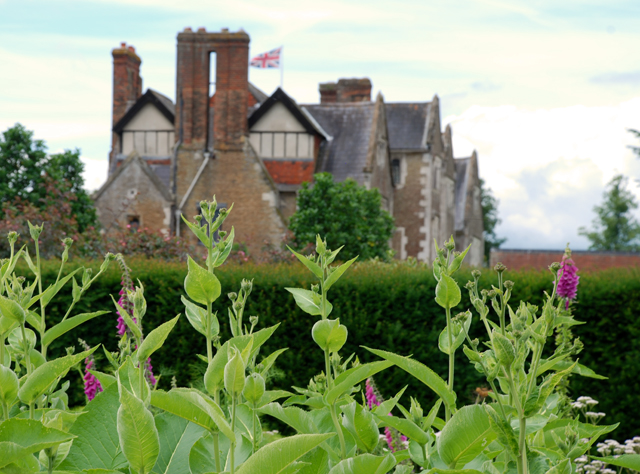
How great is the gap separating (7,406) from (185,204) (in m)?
26.7

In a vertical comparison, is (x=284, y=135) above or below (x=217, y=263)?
above

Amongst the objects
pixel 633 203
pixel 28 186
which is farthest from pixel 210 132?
pixel 633 203

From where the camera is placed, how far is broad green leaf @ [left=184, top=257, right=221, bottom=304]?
50.5 inches

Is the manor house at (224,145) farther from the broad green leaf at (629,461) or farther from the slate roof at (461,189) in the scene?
the broad green leaf at (629,461)

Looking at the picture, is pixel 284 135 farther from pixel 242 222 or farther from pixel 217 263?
pixel 217 263

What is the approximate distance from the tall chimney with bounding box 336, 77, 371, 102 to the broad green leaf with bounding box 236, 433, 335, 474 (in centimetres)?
3459

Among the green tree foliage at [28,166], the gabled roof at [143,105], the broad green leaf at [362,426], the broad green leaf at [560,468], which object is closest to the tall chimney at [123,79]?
the gabled roof at [143,105]

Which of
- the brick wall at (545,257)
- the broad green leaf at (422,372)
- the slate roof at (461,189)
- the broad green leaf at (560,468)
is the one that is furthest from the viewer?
the slate roof at (461,189)

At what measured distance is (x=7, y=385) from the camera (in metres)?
1.18

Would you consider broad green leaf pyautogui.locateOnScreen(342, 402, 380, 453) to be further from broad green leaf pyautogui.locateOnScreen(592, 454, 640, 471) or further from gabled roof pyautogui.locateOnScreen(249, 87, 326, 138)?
gabled roof pyautogui.locateOnScreen(249, 87, 326, 138)

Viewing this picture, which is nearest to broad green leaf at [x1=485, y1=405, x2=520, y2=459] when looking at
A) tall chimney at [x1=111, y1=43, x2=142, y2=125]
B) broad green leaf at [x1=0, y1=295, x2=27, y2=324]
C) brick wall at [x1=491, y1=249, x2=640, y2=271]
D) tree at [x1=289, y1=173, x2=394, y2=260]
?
broad green leaf at [x1=0, y1=295, x2=27, y2=324]

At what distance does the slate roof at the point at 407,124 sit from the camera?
115ft

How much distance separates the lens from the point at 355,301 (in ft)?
27.7

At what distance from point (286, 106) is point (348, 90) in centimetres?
778
